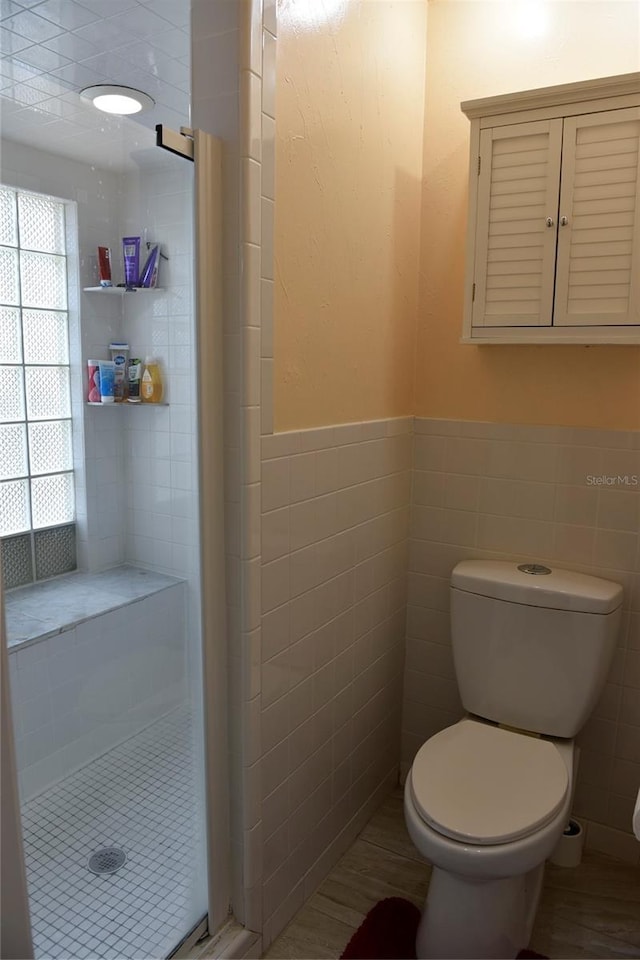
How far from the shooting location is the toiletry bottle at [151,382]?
5.08 feet

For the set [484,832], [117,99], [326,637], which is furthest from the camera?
[326,637]

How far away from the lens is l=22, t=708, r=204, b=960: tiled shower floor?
1529 mm

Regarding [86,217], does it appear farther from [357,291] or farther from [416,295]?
[416,295]

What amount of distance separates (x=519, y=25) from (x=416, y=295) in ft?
2.54

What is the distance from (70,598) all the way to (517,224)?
151cm

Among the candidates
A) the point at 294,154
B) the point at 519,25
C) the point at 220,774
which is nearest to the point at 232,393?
the point at 294,154

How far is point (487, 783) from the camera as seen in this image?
1.58 meters

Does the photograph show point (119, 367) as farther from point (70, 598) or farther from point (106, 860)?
point (106, 860)

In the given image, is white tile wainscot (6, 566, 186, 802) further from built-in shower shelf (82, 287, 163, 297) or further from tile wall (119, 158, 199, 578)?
built-in shower shelf (82, 287, 163, 297)

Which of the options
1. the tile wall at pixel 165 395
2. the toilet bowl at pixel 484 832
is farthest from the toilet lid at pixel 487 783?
the tile wall at pixel 165 395

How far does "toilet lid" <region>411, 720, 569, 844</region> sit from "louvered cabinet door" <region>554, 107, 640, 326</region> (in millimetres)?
1114

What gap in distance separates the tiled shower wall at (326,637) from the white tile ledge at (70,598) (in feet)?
1.02

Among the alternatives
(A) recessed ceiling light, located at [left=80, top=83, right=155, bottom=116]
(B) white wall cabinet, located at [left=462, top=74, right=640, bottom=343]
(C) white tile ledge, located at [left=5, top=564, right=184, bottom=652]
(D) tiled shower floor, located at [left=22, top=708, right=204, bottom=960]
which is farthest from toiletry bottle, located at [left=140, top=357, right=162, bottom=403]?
(B) white wall cabinet, located at [left=462, top=74, right=640, bottom=343]

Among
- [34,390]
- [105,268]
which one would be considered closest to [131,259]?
[105,268]
